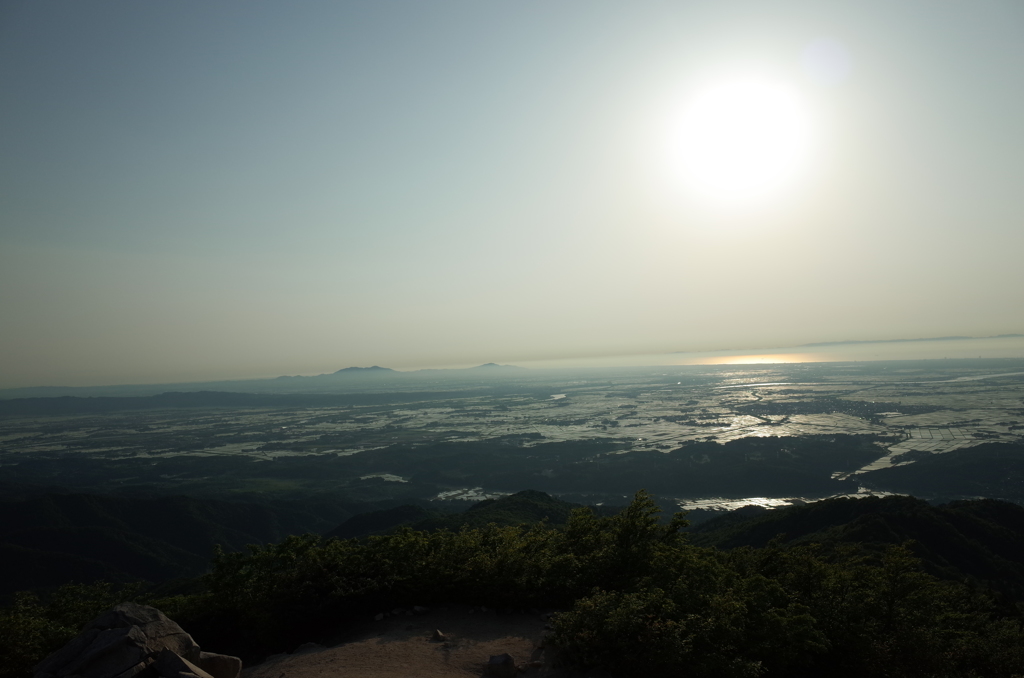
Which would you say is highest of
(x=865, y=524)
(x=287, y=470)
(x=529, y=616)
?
(x=529, y=616)

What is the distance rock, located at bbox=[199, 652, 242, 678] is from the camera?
945cm

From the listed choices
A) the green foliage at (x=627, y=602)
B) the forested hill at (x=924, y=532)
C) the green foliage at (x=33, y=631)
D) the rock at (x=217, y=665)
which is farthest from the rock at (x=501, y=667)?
the forested hill at (x=924, y=532)

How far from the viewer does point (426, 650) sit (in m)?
10.6

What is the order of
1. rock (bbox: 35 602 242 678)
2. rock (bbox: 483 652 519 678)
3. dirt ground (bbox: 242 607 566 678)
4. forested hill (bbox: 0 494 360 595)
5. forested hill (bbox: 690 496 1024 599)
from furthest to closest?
forested hill (bbox: 0 494 360 595), forested hill (bbox: 690 496 1024 599), dirt ground (bbox: 242 607 566 678), rock (bbox: 483 652 519 678), rock (bbox: 35 602 242 678)

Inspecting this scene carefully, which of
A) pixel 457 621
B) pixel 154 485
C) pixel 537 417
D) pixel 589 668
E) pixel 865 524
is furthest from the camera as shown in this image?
pixel 537 417

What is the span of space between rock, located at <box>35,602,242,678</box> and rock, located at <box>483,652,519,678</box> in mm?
4934

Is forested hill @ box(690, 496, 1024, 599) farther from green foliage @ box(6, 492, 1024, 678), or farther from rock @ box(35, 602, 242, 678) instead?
rock @ box(35, 602, 242, 678)

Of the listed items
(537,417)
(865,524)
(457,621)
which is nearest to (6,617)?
(457,621)

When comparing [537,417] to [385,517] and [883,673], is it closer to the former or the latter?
[385,517]

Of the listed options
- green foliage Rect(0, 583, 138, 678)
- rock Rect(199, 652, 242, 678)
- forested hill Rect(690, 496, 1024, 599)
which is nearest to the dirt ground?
rock Rect(199, 652, 242, 678)

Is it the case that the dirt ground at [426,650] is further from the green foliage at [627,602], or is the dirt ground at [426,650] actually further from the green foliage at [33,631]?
the green foliage at [33,631]

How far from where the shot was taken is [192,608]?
1263 centimetres

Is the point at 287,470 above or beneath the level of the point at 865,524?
beneath

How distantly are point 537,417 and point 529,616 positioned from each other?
134 meters
